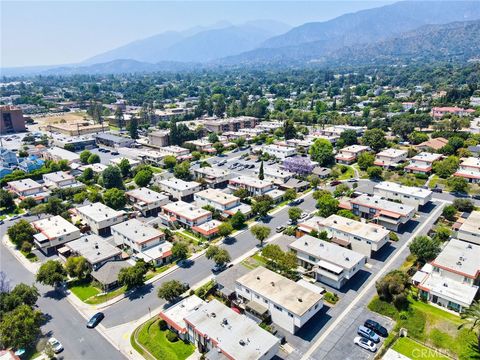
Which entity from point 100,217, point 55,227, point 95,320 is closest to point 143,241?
point 100,217

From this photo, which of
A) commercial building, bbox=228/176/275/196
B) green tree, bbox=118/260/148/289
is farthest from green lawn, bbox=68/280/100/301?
commercial building, bbox=228/176/275/196

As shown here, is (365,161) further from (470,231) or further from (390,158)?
(470,231)

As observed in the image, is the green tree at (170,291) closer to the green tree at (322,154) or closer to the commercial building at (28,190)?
the commercial building at (28,190)

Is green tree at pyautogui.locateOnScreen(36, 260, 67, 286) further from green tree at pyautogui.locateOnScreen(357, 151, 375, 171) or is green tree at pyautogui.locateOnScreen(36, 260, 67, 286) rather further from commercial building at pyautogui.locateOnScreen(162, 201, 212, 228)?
green tree at pyautogui.locateOnScreen(357, 151, 375, 171)

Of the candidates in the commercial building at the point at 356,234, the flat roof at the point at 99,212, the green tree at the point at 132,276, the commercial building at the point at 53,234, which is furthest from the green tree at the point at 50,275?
the commercial building at the point at 356,234

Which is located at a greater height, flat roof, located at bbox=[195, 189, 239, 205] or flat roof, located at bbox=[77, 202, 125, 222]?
flat roof, located at bbox=[195, 189, 239, 205]

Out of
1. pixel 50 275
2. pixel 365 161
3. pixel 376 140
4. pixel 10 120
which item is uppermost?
pixel 10 120

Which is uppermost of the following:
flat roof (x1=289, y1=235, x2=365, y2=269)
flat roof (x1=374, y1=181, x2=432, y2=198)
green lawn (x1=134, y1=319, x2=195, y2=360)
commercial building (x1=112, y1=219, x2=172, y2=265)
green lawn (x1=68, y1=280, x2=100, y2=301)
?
flat roof (x1=374, y1=181, x2=432, y2=198)
